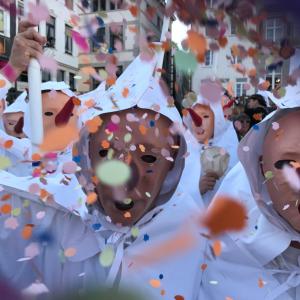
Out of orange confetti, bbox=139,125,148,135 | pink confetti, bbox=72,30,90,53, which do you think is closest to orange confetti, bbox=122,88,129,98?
orange confetti, bbox=139,125,148,135

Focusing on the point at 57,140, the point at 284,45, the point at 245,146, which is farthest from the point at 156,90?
the point at 284,45

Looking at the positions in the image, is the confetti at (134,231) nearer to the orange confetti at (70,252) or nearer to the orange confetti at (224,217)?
the orange confetti at (70,252)

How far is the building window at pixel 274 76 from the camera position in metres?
1.27

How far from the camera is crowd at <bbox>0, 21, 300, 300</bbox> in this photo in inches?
60.2

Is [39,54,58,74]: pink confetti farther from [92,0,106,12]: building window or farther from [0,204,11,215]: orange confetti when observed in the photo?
[0,204,11,215]: orange confetti

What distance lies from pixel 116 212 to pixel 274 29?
0.80 meters

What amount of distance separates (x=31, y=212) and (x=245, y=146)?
0.80 meters

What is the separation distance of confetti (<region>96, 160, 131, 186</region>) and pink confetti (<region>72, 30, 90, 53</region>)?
0.36m

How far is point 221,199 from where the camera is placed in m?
1.36

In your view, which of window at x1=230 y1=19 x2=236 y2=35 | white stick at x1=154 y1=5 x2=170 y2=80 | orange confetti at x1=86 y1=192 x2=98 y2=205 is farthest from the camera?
orange confetti at x1=86 y1=192 x2=98 y2=205

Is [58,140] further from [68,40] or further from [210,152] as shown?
[210,152]

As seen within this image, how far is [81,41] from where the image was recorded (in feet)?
4.32

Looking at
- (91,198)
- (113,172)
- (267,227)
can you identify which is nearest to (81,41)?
(113,172)

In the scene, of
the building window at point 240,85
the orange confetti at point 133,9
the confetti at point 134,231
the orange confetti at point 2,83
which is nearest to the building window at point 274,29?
the building window at point 240,85
